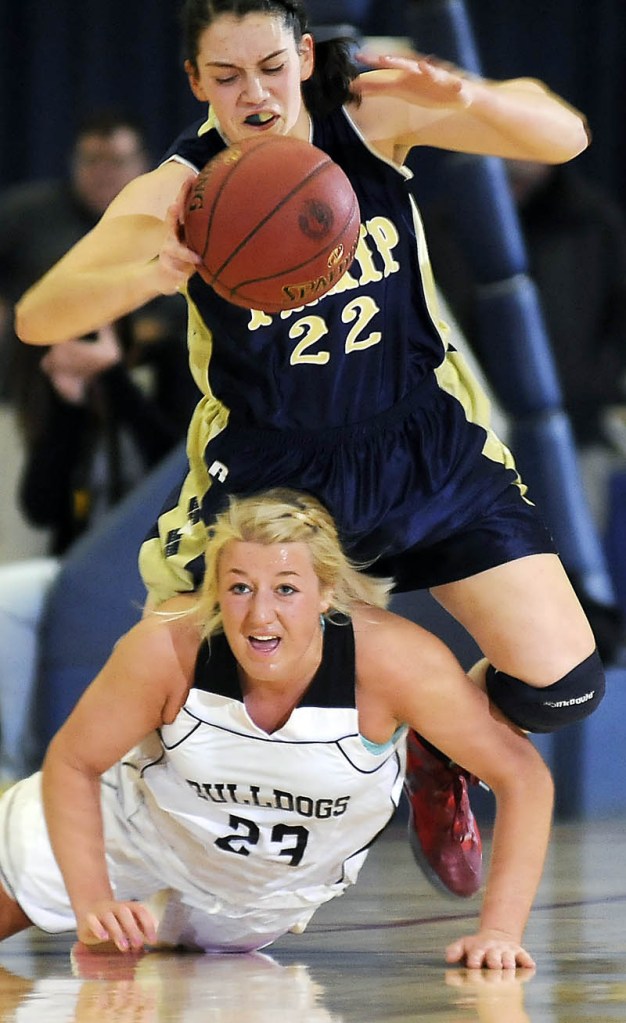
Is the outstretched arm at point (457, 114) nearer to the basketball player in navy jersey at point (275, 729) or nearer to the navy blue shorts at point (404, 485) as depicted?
the navy blue shorts at point (404, 485)

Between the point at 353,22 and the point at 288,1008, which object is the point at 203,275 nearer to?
the point at 288,1008

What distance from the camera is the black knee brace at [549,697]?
291 cm

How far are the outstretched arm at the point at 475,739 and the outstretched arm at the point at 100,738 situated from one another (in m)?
0.31

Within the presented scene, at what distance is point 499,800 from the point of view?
2.82 metres

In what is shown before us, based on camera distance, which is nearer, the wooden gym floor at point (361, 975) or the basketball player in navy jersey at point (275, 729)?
the wooden gym floor at point (361, 975)

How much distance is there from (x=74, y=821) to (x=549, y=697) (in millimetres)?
814

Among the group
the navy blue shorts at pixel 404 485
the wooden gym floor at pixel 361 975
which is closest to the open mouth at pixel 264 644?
the navy blue shorts at pixel 404 485

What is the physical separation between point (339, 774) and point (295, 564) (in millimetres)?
345

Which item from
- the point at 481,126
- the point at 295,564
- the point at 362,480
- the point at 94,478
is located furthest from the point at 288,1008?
the point at 94,478

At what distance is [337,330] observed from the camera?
114 inches

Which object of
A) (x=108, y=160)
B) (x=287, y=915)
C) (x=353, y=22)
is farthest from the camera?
(x=108, y=160)

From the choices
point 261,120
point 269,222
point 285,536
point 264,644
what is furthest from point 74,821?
point 261,120

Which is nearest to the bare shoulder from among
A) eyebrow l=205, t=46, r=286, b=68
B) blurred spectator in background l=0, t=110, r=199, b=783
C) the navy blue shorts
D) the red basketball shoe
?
the navy blue shorts

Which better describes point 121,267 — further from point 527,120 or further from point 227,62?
point 527,120
